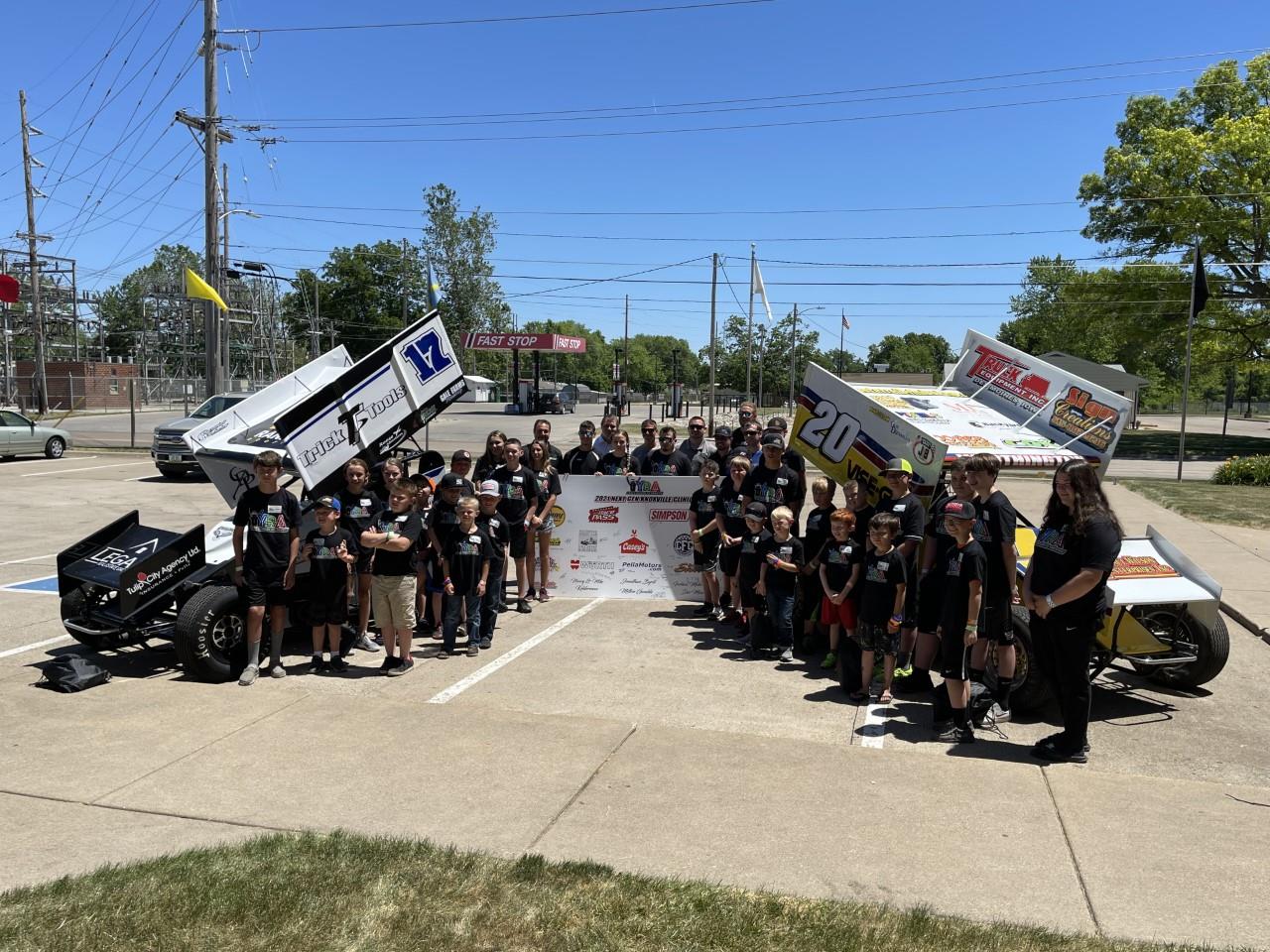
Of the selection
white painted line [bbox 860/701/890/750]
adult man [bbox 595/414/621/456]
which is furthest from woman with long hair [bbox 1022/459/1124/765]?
adult man [bbox 595/414/621/456]

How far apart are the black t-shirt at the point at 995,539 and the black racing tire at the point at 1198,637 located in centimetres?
152

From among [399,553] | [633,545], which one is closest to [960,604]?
[399,553]

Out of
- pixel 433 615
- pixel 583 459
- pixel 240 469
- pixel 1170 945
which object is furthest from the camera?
pixel 583 459

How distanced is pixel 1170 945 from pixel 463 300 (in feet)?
257

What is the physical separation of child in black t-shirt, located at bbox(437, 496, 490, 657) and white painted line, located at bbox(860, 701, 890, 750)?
128 inches

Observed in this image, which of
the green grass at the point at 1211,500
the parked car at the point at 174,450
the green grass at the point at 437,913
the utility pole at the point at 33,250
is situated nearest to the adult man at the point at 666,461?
the green grass at the point at 437,913

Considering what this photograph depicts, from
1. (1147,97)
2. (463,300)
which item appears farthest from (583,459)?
(463,300)

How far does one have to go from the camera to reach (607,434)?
10.5 m

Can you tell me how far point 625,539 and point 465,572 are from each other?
2.62 meters

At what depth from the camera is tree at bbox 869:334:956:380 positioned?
126m

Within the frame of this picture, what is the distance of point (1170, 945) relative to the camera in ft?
11.6

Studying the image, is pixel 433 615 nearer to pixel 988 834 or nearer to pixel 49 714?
pixel 49 714

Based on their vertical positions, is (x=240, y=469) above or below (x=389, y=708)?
above

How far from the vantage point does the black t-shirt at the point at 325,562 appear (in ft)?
22.6
